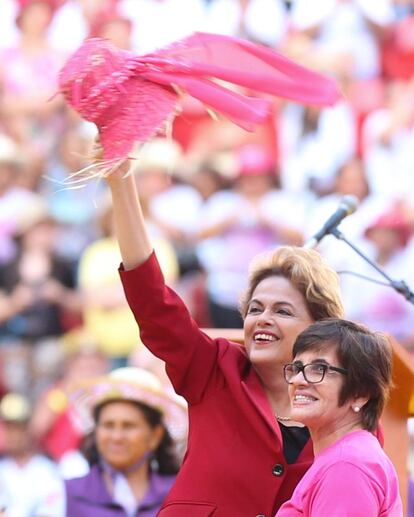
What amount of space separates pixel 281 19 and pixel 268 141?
0.91 metres

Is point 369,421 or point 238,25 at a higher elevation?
point 238,25

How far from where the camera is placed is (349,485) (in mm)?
2840

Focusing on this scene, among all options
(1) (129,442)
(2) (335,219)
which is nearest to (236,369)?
(2) (335,219)

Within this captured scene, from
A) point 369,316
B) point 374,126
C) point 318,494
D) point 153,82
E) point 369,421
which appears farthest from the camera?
point 374,126

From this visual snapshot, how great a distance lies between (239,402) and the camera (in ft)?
11.4

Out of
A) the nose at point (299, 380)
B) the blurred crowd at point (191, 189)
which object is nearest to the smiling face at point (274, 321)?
the nose at point (299, 380)

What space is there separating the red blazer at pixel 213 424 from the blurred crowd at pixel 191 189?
158 inches

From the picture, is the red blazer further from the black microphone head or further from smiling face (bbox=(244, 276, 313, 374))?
the black microphone head

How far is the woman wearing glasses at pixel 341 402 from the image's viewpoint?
2.93 m

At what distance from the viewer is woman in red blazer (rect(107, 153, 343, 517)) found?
11.1 ft

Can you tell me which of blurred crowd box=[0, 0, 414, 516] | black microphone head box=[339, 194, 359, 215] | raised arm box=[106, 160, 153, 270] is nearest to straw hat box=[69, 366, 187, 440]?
black microphone head box=[339, 194, 359, 215]

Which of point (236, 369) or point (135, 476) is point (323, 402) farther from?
point (135, 476)

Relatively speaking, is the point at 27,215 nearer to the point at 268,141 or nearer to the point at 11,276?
the point at 11,276

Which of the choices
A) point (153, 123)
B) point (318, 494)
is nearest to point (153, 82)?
point (153, 123)
